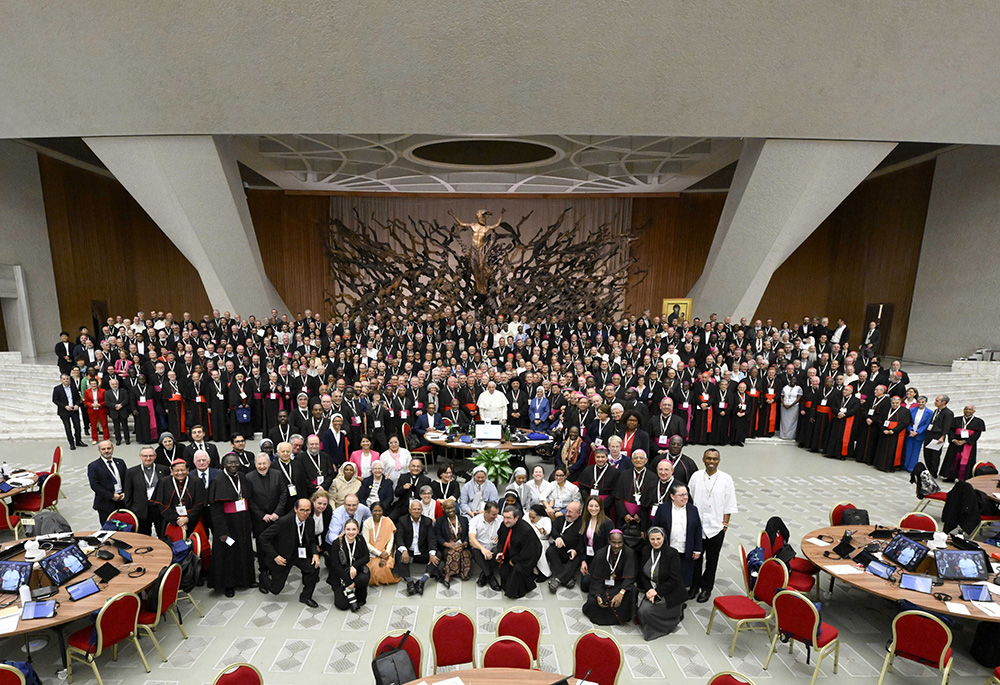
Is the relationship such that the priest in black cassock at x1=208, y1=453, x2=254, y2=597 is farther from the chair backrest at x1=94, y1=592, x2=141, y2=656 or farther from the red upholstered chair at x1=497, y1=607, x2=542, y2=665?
the red upholstered chair at x1=497, y1=607, x2=542, y2=665

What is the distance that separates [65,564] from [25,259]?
64.1 feet

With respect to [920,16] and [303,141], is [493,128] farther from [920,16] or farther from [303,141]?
[920,16]

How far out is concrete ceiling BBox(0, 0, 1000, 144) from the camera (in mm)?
10500

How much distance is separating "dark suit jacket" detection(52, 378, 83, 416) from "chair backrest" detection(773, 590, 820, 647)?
12009 millimetres

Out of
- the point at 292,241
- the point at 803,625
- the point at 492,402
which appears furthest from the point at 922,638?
the point at 292,241

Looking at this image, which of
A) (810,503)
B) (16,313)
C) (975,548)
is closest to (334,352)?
(810,503)

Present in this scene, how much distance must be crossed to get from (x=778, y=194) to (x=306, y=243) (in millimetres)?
19890

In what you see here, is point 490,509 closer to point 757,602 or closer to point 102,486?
point 757,602

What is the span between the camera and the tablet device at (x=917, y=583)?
14.7 ft

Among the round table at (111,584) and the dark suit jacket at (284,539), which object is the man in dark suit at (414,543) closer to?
the dark suit jacket at (284,539)

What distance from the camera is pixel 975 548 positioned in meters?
5.07

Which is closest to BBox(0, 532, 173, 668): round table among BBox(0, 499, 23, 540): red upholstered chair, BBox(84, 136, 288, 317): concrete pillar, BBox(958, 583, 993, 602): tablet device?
BBox(0, 499, 23, 540): red upholstered chair

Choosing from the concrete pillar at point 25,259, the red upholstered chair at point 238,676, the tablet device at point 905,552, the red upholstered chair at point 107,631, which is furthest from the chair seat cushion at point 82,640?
the concrete pillar at point 25,259

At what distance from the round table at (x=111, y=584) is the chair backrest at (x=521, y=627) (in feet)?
9.71
